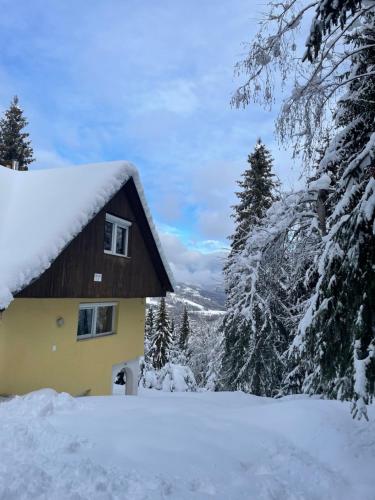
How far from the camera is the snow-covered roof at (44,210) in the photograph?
286 inches

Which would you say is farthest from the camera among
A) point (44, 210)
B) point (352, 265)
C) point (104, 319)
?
point (104, 319)

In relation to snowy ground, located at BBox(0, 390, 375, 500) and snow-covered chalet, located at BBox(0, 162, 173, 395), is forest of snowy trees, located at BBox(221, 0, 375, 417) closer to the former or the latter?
snowy ground, located at BBox(0, 390, 375, 500)

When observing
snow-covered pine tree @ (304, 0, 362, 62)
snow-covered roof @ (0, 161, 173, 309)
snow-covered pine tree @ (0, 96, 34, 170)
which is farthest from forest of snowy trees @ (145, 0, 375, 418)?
snow-covered pine tree @ (0, 96, 34, 170)

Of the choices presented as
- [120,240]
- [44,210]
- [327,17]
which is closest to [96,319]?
[120,240]

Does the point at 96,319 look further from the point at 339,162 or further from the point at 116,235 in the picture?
the point at 339,162

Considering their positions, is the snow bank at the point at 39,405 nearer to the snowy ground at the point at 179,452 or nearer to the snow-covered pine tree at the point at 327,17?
the snowy ground at the point at 179,452

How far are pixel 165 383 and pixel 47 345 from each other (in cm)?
1232

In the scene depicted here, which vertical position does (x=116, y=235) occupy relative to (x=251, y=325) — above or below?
above

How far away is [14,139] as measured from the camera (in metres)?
27.2

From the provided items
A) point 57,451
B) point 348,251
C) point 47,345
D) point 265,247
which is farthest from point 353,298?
point 47,345

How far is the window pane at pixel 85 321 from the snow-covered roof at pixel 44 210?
310 centimetres

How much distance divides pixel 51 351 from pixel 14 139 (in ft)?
76.3

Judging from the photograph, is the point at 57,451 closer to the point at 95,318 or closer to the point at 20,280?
the point at 20,280

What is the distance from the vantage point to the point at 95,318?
1109cm
